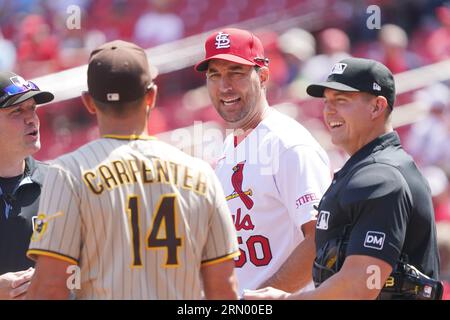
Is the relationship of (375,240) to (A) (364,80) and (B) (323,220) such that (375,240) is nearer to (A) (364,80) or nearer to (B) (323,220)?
(B) (323,220)

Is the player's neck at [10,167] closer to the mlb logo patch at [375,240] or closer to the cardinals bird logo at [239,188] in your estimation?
the cardinals bird logo at [239,188]

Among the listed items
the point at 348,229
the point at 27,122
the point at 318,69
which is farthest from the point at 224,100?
the point at 318,69

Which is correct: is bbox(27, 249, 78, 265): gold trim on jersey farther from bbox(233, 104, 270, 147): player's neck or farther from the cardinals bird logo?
bbox(233, 104, 270, 147): player's neck

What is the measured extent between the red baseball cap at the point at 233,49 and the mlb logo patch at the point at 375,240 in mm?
1550

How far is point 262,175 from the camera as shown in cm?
468

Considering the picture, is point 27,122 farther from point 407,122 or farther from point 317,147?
point 407,122

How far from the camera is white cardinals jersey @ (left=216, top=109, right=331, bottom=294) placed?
4566mm

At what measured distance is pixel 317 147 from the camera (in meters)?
4.70

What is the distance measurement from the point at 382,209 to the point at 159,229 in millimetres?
1002

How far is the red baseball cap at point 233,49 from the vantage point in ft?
16.3

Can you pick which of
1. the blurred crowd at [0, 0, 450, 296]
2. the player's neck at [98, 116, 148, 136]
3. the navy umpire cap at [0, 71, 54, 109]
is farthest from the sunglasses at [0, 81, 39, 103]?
the blurred crowd at [0, 0, 450, 296]

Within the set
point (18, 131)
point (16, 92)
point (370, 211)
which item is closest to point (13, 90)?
point (16, 92)
